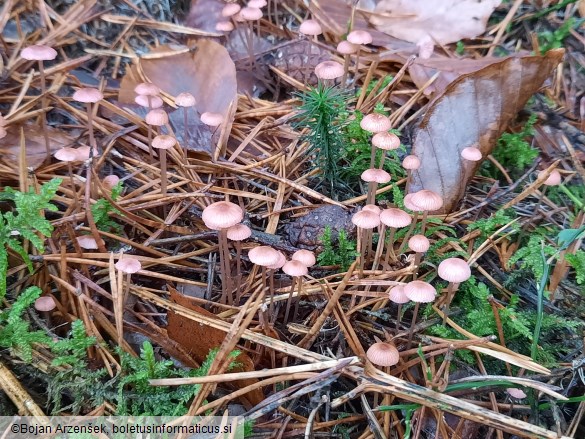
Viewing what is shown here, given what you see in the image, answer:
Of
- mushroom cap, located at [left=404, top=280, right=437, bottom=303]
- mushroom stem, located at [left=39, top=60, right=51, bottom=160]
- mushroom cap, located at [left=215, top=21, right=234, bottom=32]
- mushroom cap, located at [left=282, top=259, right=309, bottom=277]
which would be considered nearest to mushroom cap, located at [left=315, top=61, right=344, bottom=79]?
mushroom cap, located at [left=215, top=21, right=234, bottom=32]

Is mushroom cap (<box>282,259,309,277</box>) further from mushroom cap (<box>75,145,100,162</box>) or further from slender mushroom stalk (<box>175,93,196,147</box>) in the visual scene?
mushroom cap (<box>75,145,100,162</box>)

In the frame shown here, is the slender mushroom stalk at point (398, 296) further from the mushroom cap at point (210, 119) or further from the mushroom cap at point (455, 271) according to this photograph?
the mushroom cap at point (210, 119)

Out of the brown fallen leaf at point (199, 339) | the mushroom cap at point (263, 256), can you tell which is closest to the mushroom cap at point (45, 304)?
the brown fallen leaf at point (199, 339)

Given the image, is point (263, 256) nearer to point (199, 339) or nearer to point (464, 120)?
point (199, 339)

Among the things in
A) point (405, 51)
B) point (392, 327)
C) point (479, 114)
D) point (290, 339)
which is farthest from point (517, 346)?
point (405, 51)

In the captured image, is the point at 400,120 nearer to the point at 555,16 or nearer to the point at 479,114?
the point at 479,114

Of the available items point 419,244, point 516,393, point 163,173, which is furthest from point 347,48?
point 516,393

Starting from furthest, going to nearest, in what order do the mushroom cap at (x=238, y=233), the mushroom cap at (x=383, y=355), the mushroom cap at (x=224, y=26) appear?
the mushroom cap at (x=224, y=26), the mushroom cap at (x=238, y=233), the mushroom cap at (x=383, y=355)
